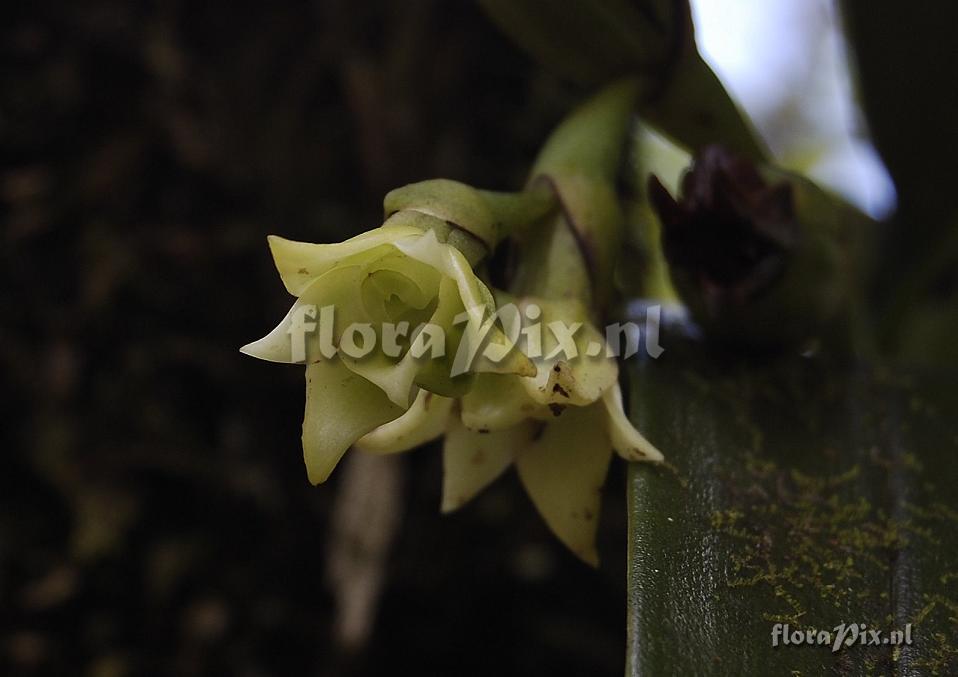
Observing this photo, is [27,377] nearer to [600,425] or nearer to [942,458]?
[600,425]

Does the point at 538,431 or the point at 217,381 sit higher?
the point at 217,381

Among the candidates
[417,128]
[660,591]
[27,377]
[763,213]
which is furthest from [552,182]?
[27,377]

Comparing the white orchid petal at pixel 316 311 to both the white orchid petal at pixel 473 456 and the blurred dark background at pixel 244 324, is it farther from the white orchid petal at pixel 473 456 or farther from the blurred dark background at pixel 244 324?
the blurred dark background at pixel 244 324

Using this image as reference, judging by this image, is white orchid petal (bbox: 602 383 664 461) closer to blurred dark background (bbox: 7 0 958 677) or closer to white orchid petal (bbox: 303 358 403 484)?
white orchid petal (bbox: 303 358 403 484)

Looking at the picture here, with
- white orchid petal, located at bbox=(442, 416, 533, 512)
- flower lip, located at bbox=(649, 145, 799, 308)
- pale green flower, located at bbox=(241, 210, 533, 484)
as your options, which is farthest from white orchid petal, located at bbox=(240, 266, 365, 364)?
flower lip, located at bbox=(649, 145, 799, 308)

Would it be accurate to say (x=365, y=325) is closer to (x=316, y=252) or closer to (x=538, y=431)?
(x=316, y=252)

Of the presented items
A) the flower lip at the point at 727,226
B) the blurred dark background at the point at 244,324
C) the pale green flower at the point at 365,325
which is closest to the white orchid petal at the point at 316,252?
the pale green flower at the point at 365,325

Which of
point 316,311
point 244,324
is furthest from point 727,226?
point 244,324
